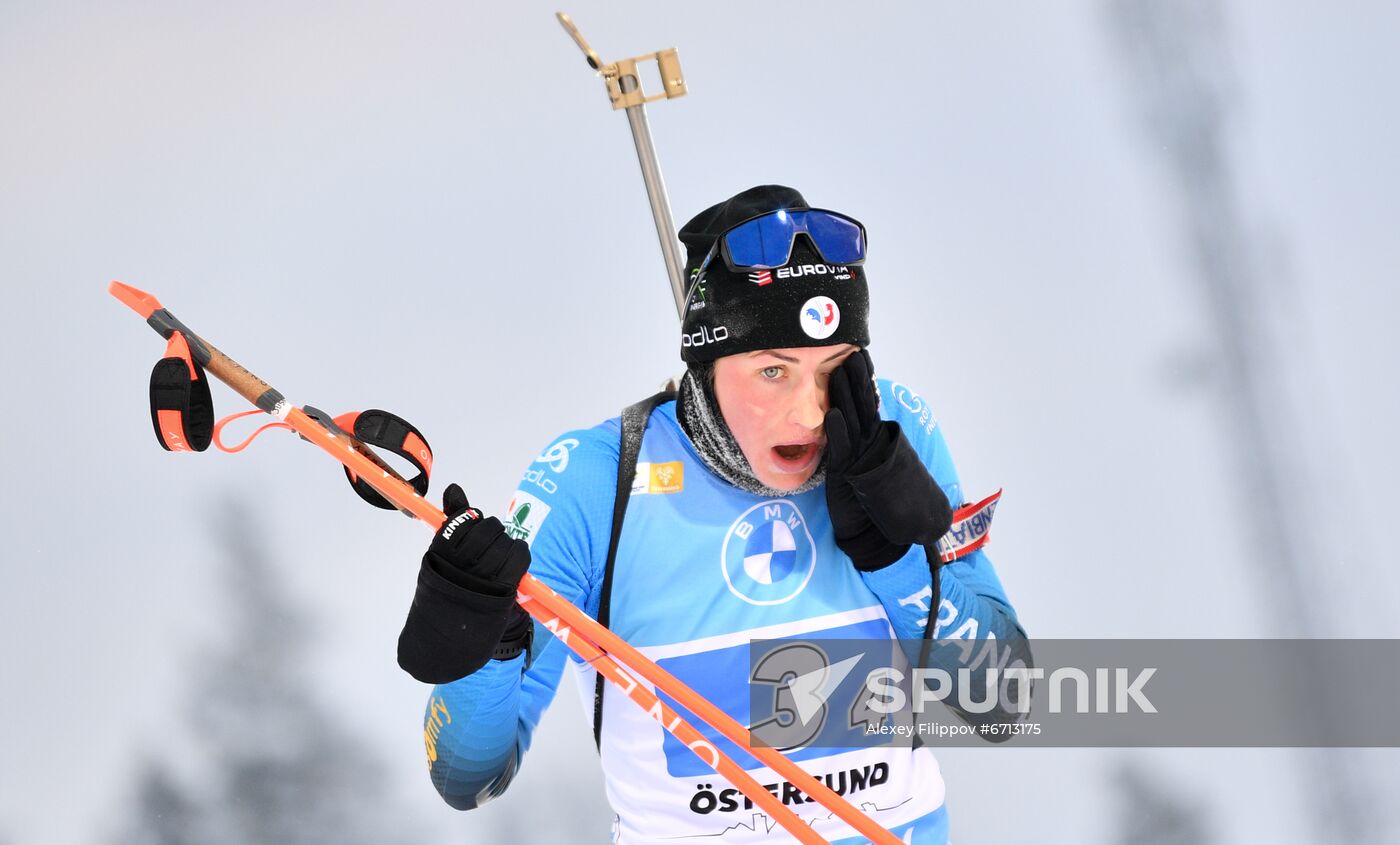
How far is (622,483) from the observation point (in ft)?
5.46

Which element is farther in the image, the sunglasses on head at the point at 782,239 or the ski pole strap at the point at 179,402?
the sunglasses on head at the point at 782,239

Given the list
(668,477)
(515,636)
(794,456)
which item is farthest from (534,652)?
(794,456)

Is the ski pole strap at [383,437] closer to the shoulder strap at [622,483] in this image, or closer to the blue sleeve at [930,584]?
the shoulder strap at [622,483]

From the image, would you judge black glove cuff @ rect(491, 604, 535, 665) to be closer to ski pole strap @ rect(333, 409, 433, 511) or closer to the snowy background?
ski pole strap @ rect(333, 409, 433, 511)

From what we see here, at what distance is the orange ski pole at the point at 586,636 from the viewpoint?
1.43 meters

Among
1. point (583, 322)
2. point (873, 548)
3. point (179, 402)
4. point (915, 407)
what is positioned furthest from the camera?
point (583, 322)

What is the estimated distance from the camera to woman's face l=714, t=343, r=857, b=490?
1.58 meters

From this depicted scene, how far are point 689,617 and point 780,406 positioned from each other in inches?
10.7

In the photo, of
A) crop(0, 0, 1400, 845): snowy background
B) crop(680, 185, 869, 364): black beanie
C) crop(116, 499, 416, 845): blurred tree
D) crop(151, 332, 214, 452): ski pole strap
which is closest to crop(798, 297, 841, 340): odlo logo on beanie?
crop(680, 185, 869, 364): black beanie

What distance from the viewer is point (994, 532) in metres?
3.16

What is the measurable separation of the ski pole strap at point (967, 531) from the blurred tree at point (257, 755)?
5.53 feet

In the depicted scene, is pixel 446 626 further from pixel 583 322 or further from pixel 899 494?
pixel 583 322

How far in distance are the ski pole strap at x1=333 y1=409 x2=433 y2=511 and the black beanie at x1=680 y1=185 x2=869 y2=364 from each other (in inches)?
14.4

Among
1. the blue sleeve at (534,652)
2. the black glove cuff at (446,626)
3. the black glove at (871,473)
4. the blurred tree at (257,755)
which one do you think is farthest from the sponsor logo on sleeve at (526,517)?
the blurred tree at (257,755)
